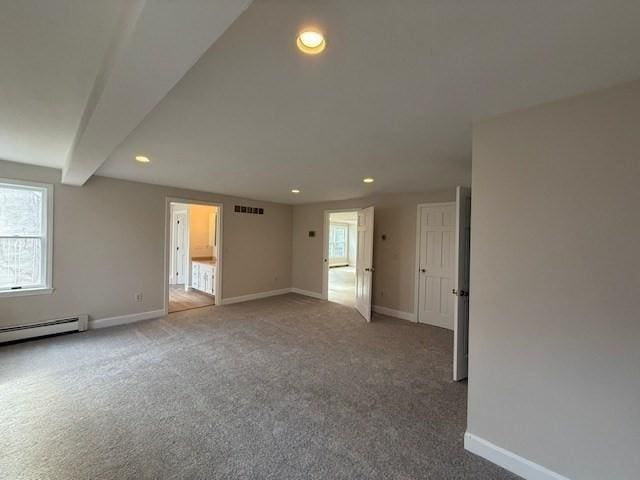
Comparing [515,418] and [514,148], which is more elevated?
[514,148]

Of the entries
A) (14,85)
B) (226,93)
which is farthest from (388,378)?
(14,85)

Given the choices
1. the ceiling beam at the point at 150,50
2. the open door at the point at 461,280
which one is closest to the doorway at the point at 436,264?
the open door at the point at 461,280

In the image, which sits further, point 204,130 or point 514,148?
point 204,130

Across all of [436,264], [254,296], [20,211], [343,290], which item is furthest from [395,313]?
[20,211]

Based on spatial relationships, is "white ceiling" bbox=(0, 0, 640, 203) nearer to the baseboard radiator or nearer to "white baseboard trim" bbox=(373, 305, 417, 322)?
the baseboard radiator

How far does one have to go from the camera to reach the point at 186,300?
234 inches

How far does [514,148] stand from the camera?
1.75 m

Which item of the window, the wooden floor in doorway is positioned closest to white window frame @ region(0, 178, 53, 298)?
the wooden floor in doorway

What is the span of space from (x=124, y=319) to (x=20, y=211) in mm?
2025

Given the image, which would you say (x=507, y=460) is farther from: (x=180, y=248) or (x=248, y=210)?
(x=180, y=248)

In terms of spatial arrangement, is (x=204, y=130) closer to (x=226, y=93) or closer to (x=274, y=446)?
(x=226, y=93)

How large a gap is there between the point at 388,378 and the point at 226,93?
2.96 meters

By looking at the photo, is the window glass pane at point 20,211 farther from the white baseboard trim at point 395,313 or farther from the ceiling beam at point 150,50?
the white baseboard trim at point 395,313

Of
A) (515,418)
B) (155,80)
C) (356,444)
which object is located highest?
(155,80)
